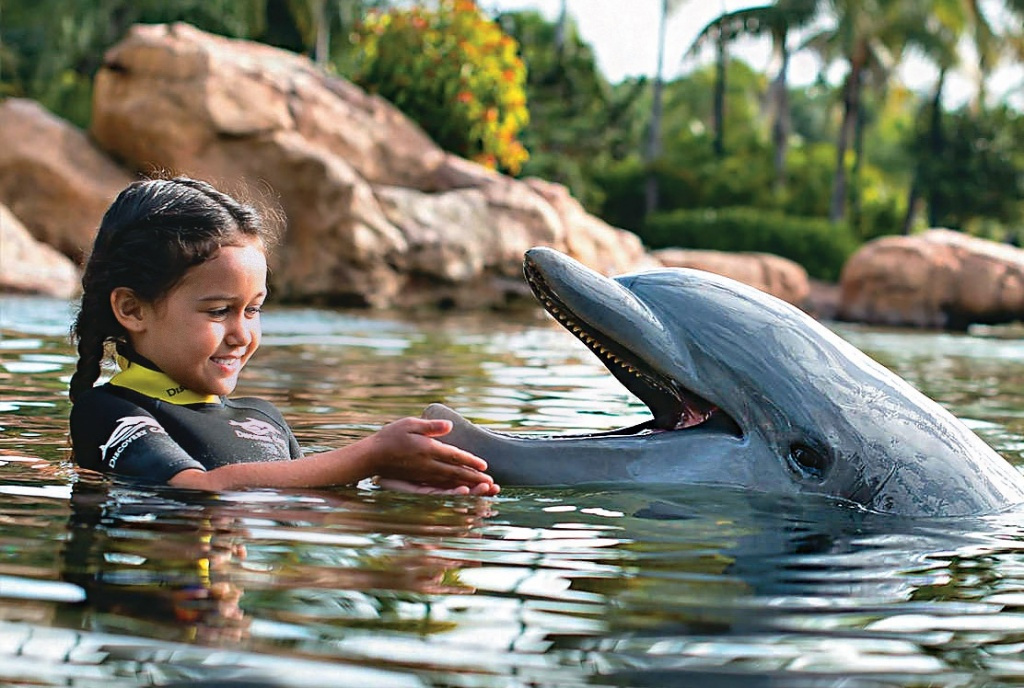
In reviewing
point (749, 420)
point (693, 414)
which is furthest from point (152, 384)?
point (749, 420)

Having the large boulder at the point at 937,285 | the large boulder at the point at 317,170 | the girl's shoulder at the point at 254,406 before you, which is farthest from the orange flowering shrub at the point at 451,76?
the girl's shoulder at the point at 254,406

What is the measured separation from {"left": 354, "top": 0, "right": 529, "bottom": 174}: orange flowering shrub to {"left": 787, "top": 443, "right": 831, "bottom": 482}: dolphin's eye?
14013 mm

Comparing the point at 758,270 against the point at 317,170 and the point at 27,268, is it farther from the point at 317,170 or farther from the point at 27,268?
the point at 27,268

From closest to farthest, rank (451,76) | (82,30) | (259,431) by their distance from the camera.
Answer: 1. (259,431)
2. (451,76)
3. (82,30)

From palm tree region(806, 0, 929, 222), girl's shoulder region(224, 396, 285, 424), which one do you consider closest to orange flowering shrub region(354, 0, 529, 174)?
girl's shoulder region(224, 396, 285, 424)

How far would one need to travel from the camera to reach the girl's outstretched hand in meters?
2.90

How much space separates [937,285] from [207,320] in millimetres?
19796

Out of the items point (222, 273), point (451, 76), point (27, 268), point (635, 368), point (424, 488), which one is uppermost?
point (451, 76)

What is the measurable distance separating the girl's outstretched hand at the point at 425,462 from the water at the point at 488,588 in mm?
60

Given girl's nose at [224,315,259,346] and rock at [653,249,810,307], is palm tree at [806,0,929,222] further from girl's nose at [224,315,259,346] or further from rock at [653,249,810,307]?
girl's nose at [224,315,259,346]

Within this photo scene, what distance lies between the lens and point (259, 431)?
3488 millimetres

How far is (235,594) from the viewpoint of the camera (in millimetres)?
2115

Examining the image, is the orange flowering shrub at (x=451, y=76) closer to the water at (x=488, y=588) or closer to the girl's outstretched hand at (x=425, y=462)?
the water at (x=488, y=588)

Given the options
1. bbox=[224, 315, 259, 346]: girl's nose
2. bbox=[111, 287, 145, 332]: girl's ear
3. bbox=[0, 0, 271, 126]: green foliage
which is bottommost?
bbox=[224, 315, 259, 346]: girl's nose
